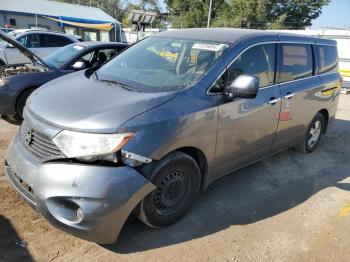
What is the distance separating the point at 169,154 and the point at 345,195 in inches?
107

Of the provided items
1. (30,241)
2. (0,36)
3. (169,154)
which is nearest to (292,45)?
(169,154)

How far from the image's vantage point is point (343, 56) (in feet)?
51.7

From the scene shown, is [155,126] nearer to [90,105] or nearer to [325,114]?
[90,105]

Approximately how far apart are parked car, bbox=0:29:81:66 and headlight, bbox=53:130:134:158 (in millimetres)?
10044

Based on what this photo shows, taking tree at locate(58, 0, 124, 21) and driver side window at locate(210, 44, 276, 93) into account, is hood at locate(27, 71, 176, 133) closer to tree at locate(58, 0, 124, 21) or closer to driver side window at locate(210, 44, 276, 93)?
driver side window at locate(210, 44, 276, 93)

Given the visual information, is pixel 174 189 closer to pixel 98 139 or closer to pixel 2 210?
pixel 98 139

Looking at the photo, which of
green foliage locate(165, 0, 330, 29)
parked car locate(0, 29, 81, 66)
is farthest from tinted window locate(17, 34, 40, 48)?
green foliage locate(165, 0, 330, 29)

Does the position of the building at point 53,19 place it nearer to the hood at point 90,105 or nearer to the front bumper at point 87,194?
the hood at point 90,105

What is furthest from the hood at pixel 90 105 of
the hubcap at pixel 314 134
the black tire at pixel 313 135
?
the hubcap at pixel 314 134

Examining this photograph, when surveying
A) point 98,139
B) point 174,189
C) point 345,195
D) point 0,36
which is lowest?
point 345,195

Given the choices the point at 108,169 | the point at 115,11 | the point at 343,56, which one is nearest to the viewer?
the point at 108,169

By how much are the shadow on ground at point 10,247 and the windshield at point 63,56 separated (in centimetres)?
405

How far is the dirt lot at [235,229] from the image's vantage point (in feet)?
9.77

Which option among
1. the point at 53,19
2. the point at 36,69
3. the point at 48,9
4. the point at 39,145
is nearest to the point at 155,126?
the point at 39,145
